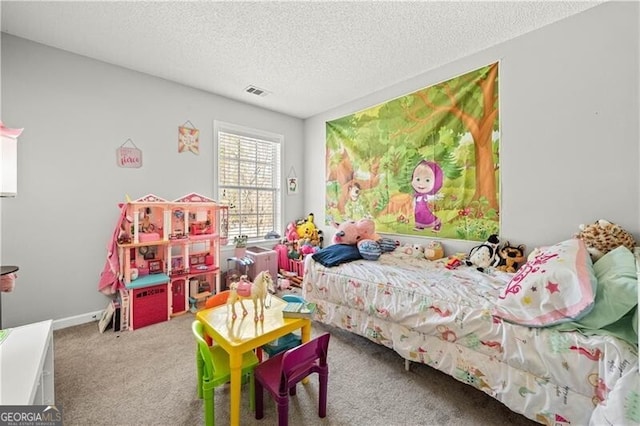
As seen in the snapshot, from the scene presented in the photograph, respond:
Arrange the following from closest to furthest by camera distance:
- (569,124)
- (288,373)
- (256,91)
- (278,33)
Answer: (288,373) < (569,124) < (278,33) < (256,91)

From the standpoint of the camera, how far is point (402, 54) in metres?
2.40

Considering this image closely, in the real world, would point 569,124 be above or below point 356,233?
above

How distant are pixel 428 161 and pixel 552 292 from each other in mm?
1730

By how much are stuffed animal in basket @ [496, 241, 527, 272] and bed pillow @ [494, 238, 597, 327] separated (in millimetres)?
662

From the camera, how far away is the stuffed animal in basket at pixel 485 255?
220cm

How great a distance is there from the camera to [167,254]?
266 centimetres

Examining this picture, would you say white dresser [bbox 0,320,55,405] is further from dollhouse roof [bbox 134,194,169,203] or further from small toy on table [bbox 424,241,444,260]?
small toy on table [bbox 424,241,444,260]

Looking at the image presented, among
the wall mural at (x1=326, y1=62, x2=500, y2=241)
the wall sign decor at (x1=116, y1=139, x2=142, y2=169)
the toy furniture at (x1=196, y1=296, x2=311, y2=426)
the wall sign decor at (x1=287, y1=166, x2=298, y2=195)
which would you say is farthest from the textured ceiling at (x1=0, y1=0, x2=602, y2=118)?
the toy furniture at (x1=196, y1=296, x2=311, y2=426)

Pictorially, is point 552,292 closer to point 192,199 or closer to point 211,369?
point 211,369

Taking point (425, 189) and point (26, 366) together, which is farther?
point (425, 189)

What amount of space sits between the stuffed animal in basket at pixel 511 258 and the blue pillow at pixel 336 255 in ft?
4.00

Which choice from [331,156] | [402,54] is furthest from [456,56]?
[331,156]

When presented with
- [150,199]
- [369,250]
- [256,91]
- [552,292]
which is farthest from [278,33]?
[552,292]

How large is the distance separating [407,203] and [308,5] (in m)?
2.04
